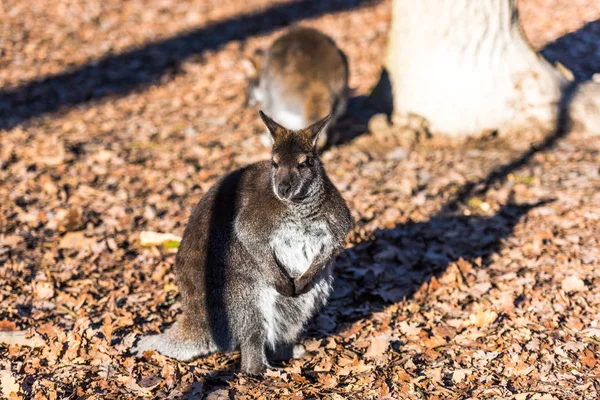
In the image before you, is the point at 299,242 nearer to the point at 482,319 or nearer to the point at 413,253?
the point at 482,319

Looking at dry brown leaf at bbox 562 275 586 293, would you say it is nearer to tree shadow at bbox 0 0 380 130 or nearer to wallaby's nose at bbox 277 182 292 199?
wallaby's nose at bbox 277 182 292 199

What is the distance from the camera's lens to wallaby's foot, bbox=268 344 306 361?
5.54 meters

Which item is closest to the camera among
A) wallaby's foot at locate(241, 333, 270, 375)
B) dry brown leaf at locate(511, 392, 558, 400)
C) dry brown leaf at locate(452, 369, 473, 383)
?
dry brown leaf at locate(511, 392, 558, 400)

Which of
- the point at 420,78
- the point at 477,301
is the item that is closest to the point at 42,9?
the point at 420,78

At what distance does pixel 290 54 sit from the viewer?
9.37m

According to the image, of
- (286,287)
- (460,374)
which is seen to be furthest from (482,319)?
(286,287)

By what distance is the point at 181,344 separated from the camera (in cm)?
528

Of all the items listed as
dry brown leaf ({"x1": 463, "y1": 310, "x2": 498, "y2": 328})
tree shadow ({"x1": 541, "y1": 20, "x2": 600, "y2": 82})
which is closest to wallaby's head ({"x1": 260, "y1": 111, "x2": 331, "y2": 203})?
dry brown leaf ({"x1": 463, "y1": 310, "x2": 498, "y2": 328})

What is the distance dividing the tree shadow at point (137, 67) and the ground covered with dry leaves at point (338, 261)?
5 cm

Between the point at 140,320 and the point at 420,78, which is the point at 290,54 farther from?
the point at 140,320

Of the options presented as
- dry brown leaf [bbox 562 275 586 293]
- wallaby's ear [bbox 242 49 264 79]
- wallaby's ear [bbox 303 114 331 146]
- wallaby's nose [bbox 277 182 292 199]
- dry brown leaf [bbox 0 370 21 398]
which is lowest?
dry brown leaf [bbox 562 275 586 293]

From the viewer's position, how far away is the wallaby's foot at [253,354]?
17.2 feet

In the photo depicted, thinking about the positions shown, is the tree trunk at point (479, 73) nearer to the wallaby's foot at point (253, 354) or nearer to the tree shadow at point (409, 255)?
the tree shadow at point (409, 255)

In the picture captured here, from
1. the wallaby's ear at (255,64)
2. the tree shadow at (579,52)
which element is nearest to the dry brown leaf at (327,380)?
the wallaby's ear at (255,64)
